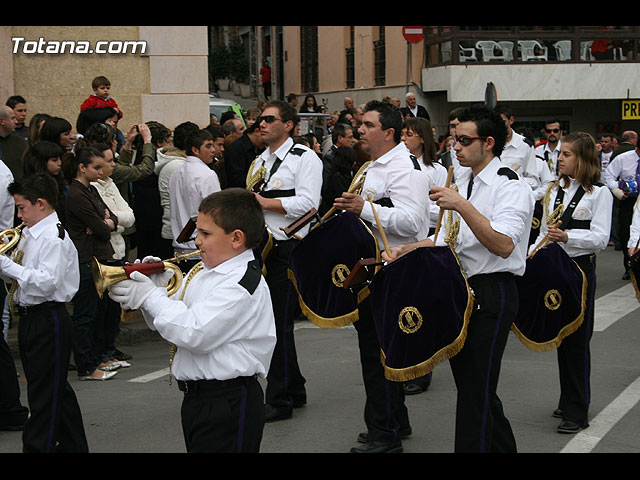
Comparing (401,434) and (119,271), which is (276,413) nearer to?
(401,434)

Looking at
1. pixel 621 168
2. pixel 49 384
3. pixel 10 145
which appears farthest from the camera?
pixel 621 168

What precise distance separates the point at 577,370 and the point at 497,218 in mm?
2022

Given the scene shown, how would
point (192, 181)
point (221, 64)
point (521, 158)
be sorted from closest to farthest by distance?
point (192, 181), point (521, 158), point (221, 64)

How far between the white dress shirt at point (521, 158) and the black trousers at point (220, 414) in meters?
6.15

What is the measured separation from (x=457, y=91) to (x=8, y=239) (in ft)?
67.0

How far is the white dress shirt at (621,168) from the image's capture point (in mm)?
13500

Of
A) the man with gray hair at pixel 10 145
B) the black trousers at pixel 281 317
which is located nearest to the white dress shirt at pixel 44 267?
the black trousers at pixel 281 317

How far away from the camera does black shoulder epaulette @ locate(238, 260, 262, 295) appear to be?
3660 mm

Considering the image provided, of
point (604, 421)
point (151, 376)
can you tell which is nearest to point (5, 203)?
point (151, 376)

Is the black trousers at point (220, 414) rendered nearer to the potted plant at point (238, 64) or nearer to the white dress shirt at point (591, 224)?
the white dress shirt at point (591, 224)

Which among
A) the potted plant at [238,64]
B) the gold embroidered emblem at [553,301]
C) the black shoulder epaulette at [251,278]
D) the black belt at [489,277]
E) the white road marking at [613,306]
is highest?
the potted plant at [238,64]

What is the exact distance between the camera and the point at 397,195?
18.3 feet

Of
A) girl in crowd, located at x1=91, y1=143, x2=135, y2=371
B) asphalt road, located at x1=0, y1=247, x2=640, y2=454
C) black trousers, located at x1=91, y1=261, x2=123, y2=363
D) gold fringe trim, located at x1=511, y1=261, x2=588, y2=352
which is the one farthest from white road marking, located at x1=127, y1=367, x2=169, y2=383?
gold fringe trim, located at x1=511, y1=261, x2=588, y2=352
